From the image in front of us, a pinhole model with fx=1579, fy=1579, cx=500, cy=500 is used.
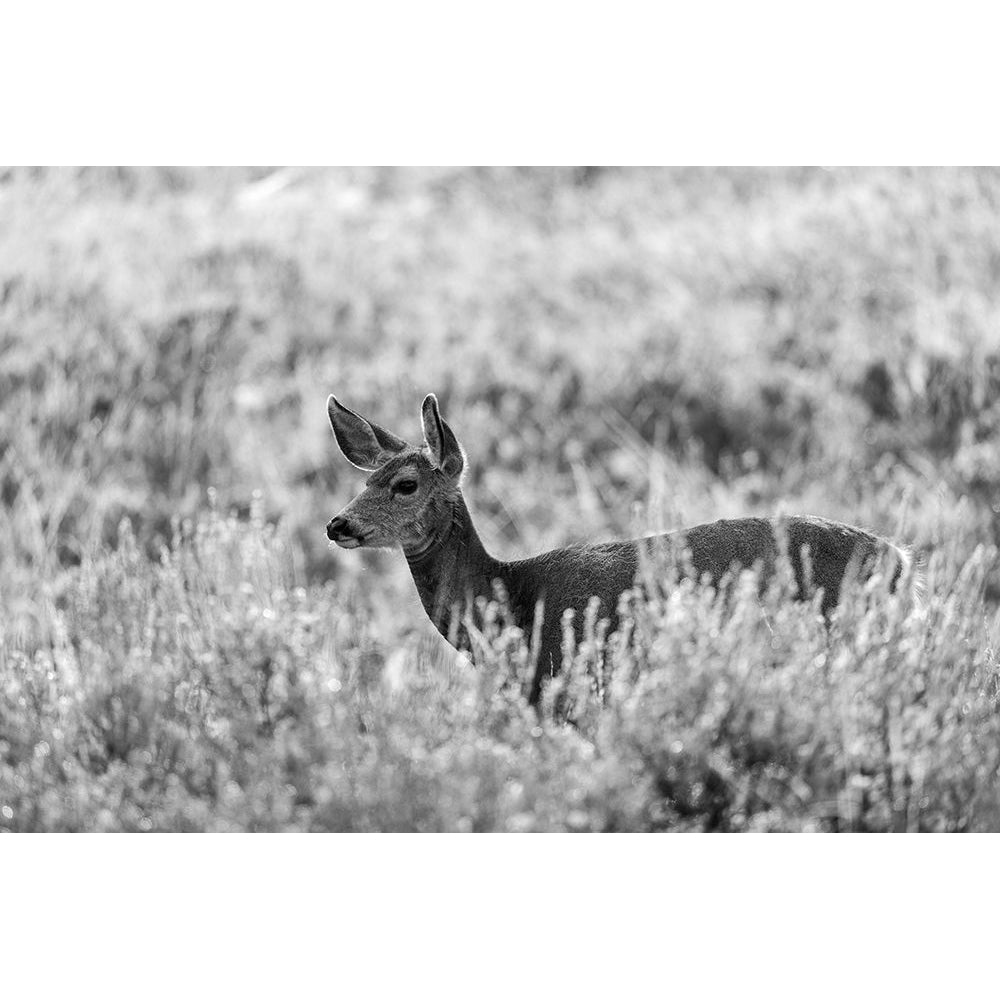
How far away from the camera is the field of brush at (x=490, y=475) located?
4.66 meters

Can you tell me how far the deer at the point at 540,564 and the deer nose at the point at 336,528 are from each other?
3cm

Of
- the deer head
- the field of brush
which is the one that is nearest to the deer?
the deer head

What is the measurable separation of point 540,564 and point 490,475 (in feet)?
16.9

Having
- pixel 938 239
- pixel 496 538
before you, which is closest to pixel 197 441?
pixel 496 538

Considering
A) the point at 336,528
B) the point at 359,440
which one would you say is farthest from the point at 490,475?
the point at 336,528

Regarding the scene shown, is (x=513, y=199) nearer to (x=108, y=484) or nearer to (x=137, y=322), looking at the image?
(x=137, y=322)

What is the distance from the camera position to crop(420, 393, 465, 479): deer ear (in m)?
4.91

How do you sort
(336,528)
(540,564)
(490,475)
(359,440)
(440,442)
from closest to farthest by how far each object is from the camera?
1. (336,528)
2. (440,442)
3. (359,440)
4. (540,564)
5. (490,475)

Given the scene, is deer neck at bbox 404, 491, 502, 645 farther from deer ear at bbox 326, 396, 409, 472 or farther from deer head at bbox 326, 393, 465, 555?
deer ear at bbox 326, 396, 409, 472

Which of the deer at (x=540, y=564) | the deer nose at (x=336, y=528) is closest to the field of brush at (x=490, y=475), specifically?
the deer at (x=540, y=564)

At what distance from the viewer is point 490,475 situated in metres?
10.5

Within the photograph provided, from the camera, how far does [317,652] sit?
212 inches

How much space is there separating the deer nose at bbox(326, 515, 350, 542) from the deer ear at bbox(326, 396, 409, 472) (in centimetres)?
36

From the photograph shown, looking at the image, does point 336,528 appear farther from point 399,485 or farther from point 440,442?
point 440,442
